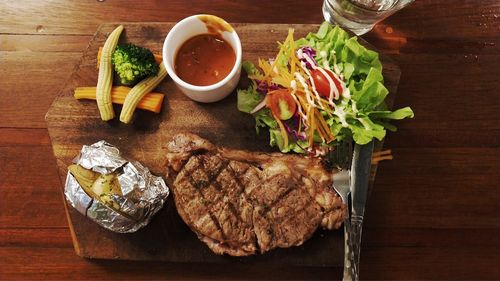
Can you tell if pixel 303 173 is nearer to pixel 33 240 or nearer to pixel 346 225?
pixel 346 225

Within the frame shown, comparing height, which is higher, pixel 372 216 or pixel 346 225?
pixel 346 225

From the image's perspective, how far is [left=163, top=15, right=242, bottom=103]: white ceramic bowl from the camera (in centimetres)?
243

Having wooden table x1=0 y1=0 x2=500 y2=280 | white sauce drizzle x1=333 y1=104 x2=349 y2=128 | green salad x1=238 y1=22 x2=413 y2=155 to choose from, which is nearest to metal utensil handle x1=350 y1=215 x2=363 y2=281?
wooden table x1=0 y1=0 x2=500 y2=280

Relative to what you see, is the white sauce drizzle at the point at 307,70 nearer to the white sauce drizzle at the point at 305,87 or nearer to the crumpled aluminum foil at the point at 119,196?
the white sauce drizzle at the point at 305,87

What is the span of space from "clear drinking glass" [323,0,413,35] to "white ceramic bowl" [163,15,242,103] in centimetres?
76

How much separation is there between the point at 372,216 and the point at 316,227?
0.53 meters

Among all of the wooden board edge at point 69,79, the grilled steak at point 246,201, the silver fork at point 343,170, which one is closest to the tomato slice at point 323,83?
the silver fork at point 343,170

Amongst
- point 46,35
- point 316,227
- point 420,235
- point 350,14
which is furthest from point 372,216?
point 46,35

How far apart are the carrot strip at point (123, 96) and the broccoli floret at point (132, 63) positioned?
0.26ft

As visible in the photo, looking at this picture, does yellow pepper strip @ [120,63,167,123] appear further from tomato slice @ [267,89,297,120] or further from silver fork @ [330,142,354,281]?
silver fork @ [330,142,354,281]

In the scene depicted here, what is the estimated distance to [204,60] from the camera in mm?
2592

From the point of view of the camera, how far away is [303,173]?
2.56 meters

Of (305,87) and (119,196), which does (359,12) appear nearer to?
(305,87)

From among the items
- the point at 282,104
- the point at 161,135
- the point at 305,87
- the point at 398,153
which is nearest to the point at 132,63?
the point at 161,135
